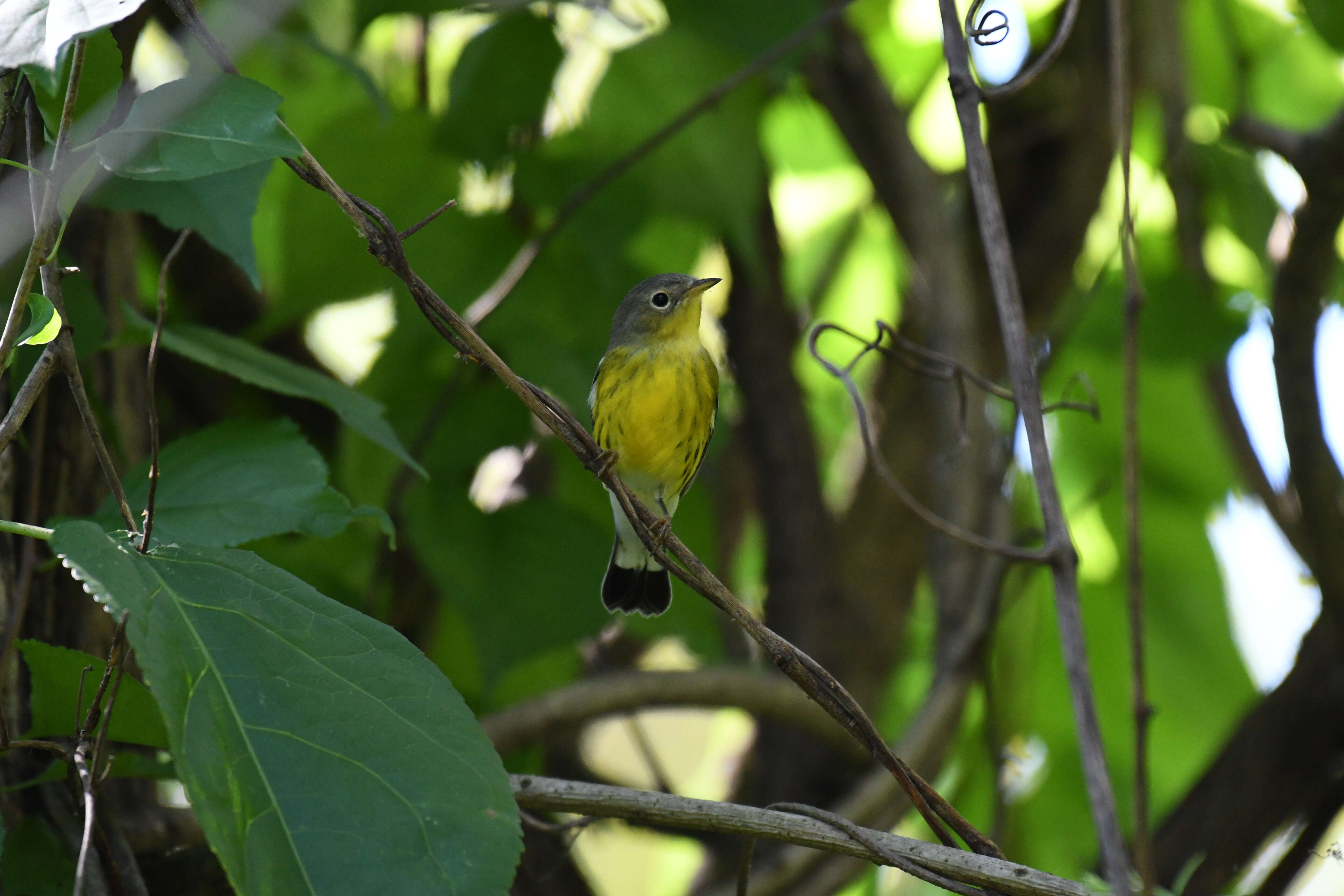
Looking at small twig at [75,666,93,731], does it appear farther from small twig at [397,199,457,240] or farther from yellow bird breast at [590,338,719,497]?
yellow bird breast at [590,338,719,497]

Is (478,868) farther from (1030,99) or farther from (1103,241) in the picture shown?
(1103,241)

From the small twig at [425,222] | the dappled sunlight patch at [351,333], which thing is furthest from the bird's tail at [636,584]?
the small twig at [425,222]

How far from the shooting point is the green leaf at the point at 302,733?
4.04 ft

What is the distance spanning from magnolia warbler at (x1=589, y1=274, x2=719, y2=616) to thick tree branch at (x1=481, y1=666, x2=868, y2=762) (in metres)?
0.51

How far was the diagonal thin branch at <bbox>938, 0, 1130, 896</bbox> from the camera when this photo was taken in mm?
1300

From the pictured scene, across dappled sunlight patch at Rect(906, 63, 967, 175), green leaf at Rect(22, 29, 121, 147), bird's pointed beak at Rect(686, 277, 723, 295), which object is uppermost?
dappled sunlight patch at Rect(906, 63, 967, 175)

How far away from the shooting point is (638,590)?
3.77 m

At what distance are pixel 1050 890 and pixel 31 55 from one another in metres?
1.45

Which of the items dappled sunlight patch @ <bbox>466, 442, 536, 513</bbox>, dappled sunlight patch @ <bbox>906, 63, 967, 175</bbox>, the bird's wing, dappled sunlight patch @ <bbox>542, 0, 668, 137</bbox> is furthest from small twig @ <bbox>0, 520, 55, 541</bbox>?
dappled sunlight patch @ <bbox>906, 63, 967, 175</bbox>

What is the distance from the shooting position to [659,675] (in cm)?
313

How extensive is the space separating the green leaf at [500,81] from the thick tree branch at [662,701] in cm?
135

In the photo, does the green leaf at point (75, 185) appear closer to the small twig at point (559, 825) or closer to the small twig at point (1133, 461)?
the small twig at point (559, 825)

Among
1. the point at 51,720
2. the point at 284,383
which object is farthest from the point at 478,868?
the point at 284,383

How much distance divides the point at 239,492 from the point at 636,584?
2.00 m
